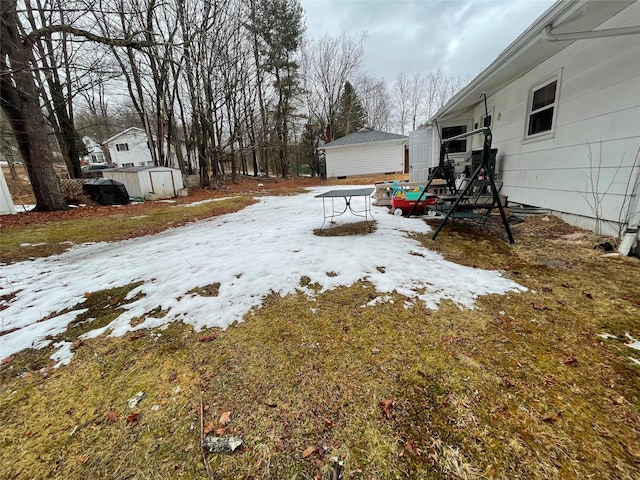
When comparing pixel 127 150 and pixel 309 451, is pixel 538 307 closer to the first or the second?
pixel 309 451

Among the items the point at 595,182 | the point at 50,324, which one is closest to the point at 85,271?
the point at 50,324

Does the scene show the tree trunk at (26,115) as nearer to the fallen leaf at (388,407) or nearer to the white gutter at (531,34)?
the fallen leaf at (388,407)

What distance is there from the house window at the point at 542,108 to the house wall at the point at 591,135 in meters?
0.14

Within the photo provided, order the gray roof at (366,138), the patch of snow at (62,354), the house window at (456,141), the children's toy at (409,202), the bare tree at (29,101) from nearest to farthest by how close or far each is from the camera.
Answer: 1. the patch of snow at (62,354)
2. the children's toy at (409,202)
3. the bare tree at (29,101)
4. the house window at (456,141)
5. the gray roof at (366,138)

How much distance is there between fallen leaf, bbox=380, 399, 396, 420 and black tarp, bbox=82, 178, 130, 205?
1263cm

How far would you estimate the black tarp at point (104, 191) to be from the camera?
411 inches

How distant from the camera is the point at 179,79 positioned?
1526cm

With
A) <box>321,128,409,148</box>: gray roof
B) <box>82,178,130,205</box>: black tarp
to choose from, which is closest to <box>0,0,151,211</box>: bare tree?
<box>82,178,130,205</box>: black tarp

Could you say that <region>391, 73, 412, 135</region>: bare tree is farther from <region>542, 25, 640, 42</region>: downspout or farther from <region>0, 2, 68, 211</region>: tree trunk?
<region>542, 25, 640, 42</region>: downspout

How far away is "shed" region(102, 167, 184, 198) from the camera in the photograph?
11930mm

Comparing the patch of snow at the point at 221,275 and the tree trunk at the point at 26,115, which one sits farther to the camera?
the tree trunk at the point at 26,115

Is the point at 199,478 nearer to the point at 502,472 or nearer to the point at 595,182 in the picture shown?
the point at 502,472

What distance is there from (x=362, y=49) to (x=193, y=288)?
25.6 meters

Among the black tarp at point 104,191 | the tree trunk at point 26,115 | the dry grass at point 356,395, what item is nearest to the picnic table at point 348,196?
the dry grass at point 356,395
